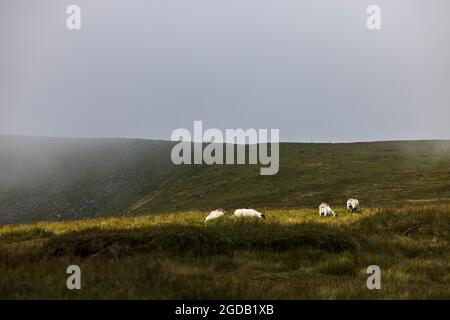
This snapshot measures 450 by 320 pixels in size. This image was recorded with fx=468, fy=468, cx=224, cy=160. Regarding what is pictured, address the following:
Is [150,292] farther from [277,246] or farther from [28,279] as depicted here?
[277,246]

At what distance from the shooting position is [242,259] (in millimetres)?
13188

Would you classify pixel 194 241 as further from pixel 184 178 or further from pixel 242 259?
pixel 184 178

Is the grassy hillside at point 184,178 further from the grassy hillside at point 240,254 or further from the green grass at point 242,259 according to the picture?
the green grass at point 242,259

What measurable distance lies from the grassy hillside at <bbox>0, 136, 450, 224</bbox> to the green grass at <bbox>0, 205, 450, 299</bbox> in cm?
2847

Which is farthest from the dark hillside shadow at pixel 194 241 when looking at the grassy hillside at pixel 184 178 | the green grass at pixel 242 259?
the grassy hillside at pixel 184 178

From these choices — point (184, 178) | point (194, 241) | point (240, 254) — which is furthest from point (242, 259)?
point (184, 178)

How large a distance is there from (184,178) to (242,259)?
3168 inches

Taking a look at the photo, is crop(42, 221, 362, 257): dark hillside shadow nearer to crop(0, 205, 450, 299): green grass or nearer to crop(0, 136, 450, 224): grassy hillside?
crop(0, 205, 450, 299): green grass

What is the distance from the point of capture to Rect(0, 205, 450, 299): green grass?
7.96 m

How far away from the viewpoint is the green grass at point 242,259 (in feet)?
26.1

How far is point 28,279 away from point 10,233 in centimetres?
1137

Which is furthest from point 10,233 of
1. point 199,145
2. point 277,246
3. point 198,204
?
point 199,145

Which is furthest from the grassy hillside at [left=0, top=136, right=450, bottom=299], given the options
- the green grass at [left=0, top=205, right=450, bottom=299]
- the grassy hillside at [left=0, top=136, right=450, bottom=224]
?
the grassy hillside at [left=0, top=136, right=450, bottom=224]

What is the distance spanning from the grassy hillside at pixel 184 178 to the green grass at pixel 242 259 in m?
28.5
